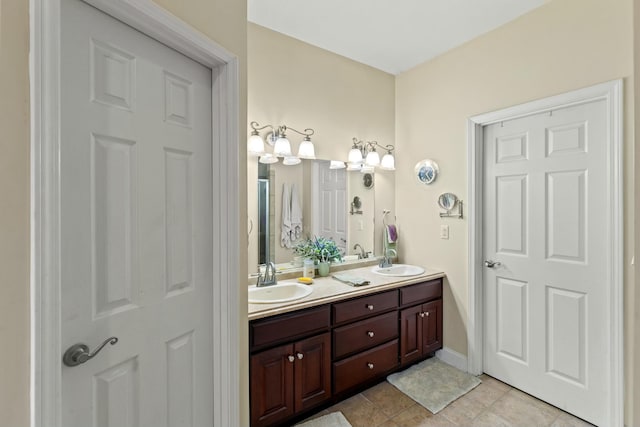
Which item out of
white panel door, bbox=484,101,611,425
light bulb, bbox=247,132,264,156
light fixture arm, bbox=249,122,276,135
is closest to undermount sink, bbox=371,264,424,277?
white panel door, bbox=484,101,611,425

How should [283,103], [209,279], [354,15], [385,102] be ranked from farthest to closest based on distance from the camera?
[385,102]
[283,103]
[354,15]
[209,279]

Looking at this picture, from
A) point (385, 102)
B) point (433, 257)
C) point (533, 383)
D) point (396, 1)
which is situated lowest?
point (533, 383)

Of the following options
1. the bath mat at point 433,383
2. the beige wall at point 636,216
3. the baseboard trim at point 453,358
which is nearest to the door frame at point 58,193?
the beige wall at point 636,216

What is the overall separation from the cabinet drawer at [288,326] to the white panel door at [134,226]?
291 millimetres

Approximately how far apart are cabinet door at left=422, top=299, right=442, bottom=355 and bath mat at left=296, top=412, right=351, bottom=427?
91cm

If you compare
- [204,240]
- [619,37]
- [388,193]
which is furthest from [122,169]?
[619,37]

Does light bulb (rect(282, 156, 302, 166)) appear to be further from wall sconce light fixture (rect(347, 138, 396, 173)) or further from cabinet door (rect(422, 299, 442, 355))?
cabinet door (rect(422, 299, 442, 355))

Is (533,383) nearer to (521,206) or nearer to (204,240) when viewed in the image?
(521,206)

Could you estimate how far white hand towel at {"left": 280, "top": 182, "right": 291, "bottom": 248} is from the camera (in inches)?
90.4

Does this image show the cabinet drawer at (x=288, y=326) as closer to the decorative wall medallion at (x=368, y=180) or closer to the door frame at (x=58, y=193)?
the door frame at (x=58, y=193)

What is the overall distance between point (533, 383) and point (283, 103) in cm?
273

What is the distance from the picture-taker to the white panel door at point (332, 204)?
2520mm

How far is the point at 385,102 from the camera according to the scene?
2.90 meters

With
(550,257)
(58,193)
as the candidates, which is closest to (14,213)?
(58,193)
